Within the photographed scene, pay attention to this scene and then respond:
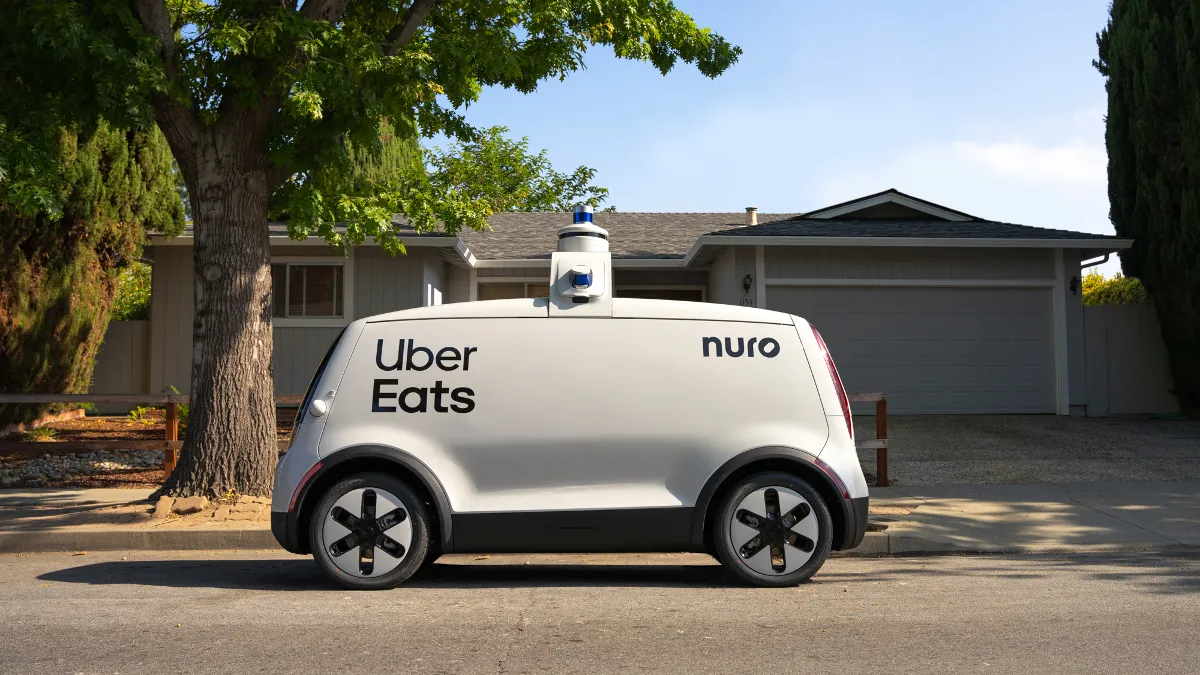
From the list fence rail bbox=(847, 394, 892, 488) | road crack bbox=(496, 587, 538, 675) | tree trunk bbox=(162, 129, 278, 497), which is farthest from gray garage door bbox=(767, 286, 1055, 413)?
road crack bbox=(496, 587, 538, 675)

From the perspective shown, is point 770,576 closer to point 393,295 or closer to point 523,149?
point 393,295

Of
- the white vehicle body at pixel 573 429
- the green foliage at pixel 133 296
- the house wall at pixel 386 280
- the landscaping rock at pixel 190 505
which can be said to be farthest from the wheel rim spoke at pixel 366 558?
the green foliage at pixel 133 296

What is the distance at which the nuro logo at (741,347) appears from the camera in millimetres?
6422

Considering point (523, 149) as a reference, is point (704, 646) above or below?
below

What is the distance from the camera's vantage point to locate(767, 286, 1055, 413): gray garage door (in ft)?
54.4

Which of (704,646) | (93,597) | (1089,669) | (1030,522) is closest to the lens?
(1089,669)

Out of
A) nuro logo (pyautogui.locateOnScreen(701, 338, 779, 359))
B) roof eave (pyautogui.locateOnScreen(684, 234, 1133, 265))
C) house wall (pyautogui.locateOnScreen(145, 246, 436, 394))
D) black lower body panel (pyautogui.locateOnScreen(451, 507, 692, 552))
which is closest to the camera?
Result: black lower body panel (pyautogui.locateOnScreen(451, 507, 692, 552))

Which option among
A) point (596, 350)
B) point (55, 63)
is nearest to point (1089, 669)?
point (596, 350)

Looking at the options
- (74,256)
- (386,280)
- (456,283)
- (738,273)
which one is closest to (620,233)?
(456,283)

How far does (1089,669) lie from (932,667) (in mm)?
670

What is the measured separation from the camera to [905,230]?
55.2 feet

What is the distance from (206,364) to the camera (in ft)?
30.2

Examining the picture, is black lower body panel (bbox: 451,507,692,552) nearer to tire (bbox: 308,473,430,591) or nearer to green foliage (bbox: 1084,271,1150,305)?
tire (bbox: 308,473,430,591)

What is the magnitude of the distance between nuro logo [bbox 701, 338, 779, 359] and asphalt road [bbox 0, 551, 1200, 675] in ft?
4.78
